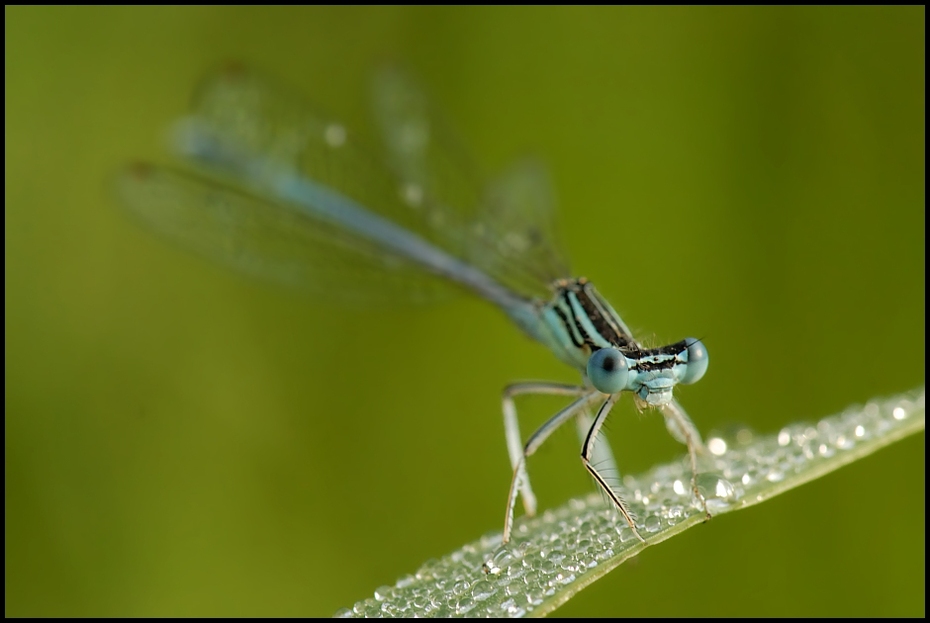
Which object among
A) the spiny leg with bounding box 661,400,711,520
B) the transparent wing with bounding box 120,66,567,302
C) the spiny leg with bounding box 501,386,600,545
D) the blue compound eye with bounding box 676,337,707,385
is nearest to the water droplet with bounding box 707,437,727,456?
the spiny leg with bounding box 661,400,711,520

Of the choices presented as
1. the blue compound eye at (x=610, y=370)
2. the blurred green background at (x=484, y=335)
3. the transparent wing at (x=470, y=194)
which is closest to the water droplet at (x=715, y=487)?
the blue compound eye at (x=610, y=370)

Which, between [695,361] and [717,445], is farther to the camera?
[717,445]

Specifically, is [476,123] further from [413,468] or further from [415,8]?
[413,468]

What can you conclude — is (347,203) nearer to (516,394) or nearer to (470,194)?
(470,194)

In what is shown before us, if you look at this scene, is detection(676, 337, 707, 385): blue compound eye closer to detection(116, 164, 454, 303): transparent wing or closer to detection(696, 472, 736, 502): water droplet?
detection(696, 472, 736, 502): water droplet

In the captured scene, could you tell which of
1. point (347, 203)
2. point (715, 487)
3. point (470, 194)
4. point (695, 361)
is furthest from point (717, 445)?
point (347, 203)

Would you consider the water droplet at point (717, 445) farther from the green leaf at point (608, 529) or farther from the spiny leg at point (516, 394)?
the spiny leg at point (516, 394)
